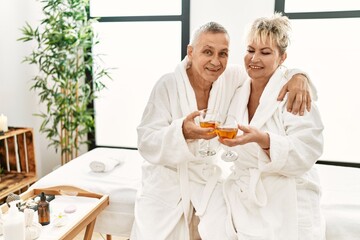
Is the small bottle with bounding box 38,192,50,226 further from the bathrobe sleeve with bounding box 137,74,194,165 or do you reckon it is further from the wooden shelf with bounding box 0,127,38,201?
the wooden shelf with bounding box 0,127,38,201

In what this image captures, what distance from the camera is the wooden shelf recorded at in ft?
8.50

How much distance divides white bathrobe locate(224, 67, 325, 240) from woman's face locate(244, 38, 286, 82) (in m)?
0.06

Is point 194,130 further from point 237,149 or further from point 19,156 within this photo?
point 19,156

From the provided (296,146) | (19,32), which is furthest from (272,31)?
(19,32)

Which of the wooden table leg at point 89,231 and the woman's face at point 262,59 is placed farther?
the wooden table leg at point 89,231

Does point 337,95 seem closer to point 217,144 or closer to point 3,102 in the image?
point 217,144

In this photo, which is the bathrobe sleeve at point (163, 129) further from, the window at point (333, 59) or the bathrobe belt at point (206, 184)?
the window at point (333, 59)

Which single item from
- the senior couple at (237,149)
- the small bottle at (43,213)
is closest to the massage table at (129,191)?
the senior couple at (237,149)

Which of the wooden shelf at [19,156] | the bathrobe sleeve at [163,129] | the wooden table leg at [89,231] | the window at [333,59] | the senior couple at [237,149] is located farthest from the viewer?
the window at [333,59]

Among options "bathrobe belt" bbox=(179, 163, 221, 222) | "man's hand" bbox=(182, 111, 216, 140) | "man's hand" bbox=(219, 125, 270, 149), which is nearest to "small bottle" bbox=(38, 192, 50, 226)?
"bathrobe belt" bbox=(179, 163, 221, 222)

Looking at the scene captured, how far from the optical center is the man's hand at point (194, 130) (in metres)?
1.35

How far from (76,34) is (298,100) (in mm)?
2199

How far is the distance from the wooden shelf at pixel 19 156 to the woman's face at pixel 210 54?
5.56ft

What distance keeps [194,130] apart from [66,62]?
194 centimetres
